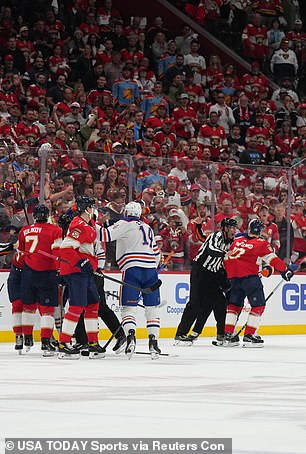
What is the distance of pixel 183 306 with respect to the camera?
49.1ft

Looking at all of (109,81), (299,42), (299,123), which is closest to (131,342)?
(109,81)

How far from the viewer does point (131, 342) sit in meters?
11.2

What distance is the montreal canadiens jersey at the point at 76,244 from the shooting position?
11.1 m

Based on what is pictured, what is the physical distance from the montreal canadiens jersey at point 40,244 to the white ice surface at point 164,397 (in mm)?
935

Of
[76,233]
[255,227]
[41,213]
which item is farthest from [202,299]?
[76,233]

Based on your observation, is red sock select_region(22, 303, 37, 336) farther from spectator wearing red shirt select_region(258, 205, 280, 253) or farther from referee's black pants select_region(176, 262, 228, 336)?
spectator wearing red shirt select_region(258, 205, 280, 253)

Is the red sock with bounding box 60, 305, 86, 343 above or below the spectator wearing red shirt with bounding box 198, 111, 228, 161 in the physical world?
below

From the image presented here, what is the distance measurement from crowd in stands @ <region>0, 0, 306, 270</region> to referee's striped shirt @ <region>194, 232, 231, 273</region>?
1.09 m

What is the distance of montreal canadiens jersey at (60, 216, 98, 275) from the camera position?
36.3ft

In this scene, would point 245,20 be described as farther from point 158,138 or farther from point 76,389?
point 76,389

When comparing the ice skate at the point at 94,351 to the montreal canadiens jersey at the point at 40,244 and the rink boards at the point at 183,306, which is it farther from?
the rink boards at the point at 183,306

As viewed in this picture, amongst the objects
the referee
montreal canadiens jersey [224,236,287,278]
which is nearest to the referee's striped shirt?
the referee

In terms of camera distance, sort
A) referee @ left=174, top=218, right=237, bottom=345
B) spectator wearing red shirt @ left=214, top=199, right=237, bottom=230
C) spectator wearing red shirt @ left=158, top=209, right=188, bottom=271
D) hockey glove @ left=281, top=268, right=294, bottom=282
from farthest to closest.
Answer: spectator wearing red shirt @ left=214, top=199, right=237, bottom=230
spectator wearing red shirt @ left=158, top=209, right=188, bottom=271
hockey glove @ left=281, top=268, right=294, bottom=282
referee @ left=174, top=218, right=237, bottom=345

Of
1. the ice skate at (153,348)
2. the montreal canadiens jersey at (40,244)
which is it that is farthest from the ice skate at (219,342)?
the montreal canadiens jersey at (40,244)
